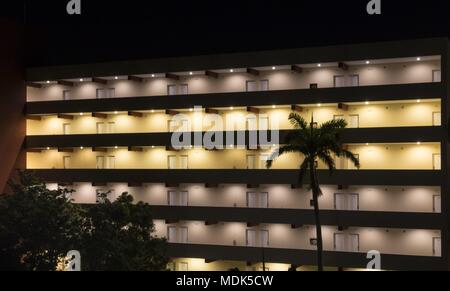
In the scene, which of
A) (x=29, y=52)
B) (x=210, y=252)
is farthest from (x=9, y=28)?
(x=210, y=252)

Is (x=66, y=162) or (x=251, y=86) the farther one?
(x=66, y=162)

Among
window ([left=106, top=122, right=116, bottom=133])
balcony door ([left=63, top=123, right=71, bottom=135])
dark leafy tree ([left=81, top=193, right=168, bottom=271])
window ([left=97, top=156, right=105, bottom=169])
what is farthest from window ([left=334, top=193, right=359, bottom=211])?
balcony door ([left=63, top=123, right=71, bottom=135])

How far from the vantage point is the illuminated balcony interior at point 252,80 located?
47.3m

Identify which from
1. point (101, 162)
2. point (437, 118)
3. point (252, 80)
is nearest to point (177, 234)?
point (101, 162)

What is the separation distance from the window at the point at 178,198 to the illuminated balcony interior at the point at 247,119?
16.3ft

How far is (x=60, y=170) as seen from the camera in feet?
193

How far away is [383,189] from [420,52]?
31.0 feet

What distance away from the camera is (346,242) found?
48.6 meters

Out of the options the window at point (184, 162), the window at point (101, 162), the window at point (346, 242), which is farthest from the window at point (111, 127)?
the window at point (346, 242)

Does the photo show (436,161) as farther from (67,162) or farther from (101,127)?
(67,162)

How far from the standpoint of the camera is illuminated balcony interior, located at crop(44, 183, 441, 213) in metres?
46.8

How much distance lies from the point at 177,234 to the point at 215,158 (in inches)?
258

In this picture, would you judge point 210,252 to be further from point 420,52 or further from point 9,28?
point 9,28

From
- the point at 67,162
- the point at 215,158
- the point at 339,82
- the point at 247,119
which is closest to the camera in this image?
the point at 339,82
